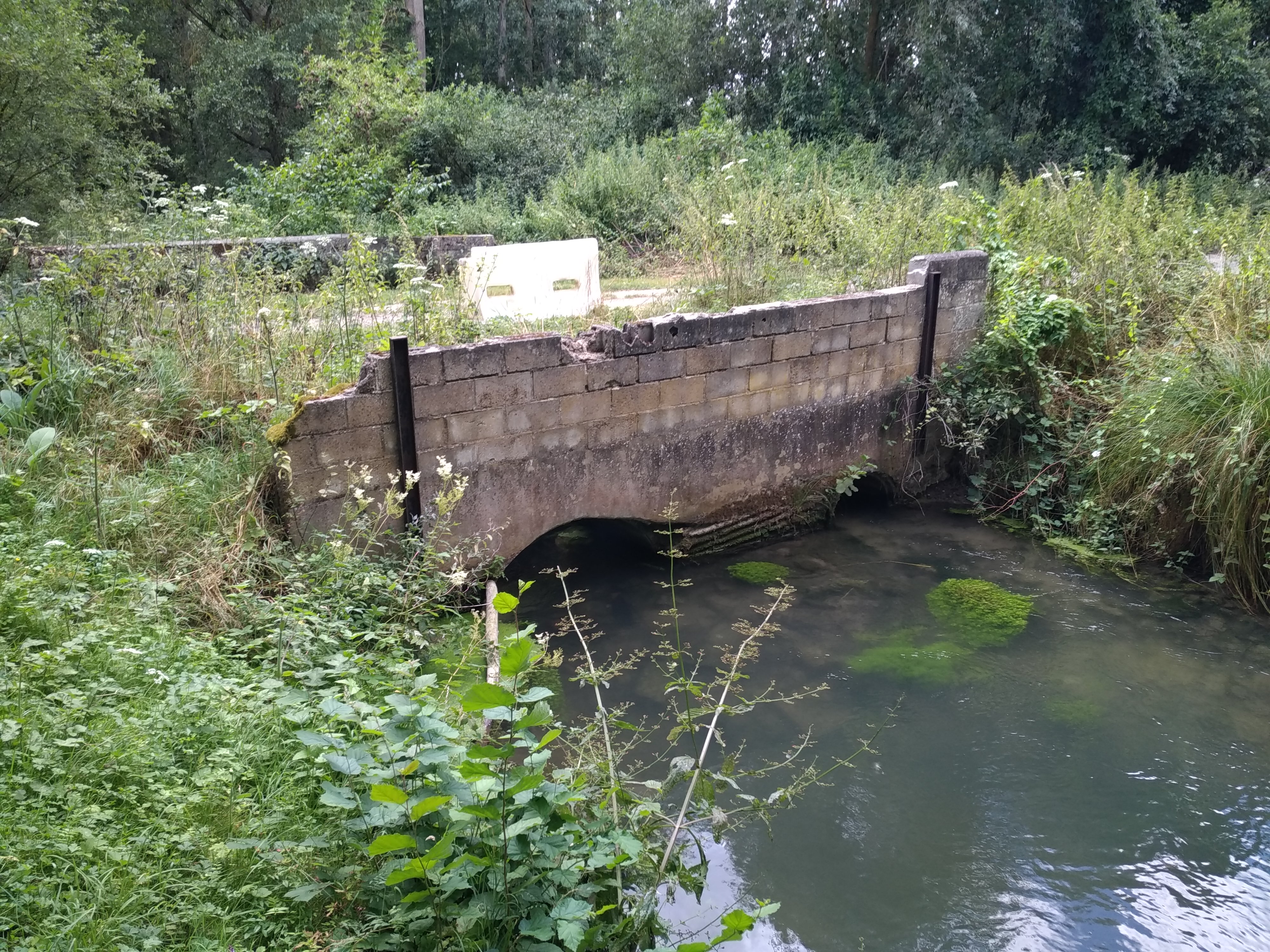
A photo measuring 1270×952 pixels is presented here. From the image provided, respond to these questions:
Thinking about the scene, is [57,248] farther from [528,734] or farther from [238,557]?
[528,734]

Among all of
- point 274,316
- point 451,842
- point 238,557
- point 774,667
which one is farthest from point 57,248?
point 451,842

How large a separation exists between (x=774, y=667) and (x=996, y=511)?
11.6 ft

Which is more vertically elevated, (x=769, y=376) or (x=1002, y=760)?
(x=769, y=376)

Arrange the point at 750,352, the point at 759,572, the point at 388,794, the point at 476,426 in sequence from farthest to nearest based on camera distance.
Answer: the point at 750,352, the point at 759,572, the point at 476,426, the point at 388,794

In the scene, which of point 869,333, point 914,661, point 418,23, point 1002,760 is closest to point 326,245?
point 869,333

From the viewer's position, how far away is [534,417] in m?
6.27

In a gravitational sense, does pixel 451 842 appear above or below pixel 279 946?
above

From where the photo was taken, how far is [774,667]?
5.86 m

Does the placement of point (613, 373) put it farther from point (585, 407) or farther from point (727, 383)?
point (727, 383)

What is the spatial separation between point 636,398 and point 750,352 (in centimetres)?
116

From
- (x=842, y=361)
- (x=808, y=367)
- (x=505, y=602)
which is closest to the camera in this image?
(x=505, y=602)

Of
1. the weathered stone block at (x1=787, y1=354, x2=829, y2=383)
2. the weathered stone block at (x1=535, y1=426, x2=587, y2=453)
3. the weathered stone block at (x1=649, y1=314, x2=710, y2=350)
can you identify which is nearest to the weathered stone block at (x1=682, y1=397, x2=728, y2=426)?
the weathered stone block at (x1=649, y1=314, x2=710, y2=350)

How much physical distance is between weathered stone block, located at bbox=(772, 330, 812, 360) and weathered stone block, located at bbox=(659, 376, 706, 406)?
756 mm

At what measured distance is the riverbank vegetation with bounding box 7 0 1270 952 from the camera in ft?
8.91
